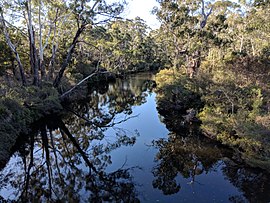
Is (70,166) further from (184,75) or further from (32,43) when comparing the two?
(184,75)

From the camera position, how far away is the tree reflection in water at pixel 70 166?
750 centimetres

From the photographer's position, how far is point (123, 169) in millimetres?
9305

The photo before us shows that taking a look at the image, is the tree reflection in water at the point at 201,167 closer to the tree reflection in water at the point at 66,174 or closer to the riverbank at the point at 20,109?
the tree reflection in water at the point at 66,174

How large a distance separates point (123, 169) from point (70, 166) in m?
2.17

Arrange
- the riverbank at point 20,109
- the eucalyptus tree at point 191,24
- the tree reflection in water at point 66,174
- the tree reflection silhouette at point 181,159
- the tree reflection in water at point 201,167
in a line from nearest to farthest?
the tree reflection in water at point 66,174 < the tree reflection in water at point 201,167 < the tree reflection silhouette at point 181,159 < the riverbank at point 20,109 < the eucalyptus tree at point 191,24

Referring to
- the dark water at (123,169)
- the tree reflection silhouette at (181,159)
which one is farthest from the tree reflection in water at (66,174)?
the tree reflection silhouette at (181,159)

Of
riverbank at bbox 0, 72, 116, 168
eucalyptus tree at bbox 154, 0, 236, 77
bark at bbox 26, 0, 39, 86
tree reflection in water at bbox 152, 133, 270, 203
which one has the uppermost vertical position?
eucalyptus tree at bbox 154, 0, 236, 77

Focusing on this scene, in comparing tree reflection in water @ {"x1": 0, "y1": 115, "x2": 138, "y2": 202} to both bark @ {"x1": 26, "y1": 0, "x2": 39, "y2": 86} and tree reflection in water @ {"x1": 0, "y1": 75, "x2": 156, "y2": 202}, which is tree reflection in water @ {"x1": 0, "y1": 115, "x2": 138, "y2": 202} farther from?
bark @ {"x1": 26, "y1": 0, "x2": 39, "y2": 86}

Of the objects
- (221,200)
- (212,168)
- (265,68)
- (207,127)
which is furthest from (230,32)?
(221,200)

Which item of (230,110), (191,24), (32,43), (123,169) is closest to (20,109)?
(32,43)

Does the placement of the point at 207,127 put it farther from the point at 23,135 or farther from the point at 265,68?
the point at 23,135

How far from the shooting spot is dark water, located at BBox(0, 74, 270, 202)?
24.5 feet

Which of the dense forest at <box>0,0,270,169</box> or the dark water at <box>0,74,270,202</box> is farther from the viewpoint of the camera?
the dense forest at <box>0,0,270,169</box>

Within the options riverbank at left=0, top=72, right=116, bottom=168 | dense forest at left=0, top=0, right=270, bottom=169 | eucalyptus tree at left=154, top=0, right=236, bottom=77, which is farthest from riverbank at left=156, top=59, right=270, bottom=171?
riverbank at left=0, top=72, right=116, bottom=168
